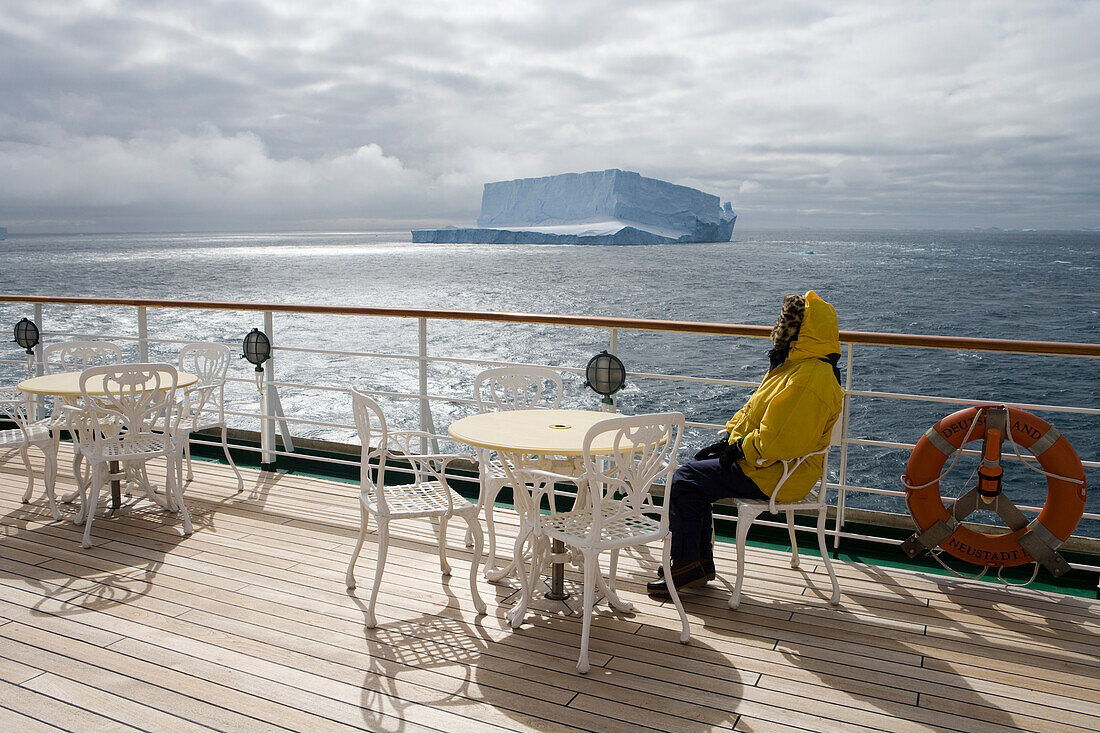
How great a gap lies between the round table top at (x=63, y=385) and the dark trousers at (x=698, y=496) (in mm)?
2098

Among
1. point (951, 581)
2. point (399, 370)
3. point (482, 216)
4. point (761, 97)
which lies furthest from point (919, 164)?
point (951, 581)

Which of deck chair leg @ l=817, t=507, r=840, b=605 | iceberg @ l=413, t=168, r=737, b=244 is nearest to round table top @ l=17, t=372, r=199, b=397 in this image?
deck chair leg @ l=817, t=507, r=840, b=605

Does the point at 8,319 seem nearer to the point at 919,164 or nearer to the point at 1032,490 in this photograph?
the point at 1032,490

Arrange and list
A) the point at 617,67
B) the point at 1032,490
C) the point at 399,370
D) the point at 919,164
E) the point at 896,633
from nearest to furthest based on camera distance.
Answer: the point at 896,633, the point at 1032,490, the point at 399,370, the point at 919,164, the point at 617,67

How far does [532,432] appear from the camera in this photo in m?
2.51

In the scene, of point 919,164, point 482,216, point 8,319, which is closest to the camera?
point 8,319

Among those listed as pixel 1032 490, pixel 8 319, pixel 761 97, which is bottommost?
pixel 1032 490

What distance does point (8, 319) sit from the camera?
20.9 m

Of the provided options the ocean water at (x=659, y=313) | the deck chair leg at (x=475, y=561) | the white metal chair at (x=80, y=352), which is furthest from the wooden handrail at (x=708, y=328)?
the ocean water at (x=659, y=313)

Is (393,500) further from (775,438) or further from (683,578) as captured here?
(775,438)

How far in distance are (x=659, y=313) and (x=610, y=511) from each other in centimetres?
2744

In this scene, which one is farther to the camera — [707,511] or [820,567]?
[820,567]

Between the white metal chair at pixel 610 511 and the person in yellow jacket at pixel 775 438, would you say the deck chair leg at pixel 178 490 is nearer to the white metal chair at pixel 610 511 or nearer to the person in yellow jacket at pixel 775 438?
the white metal chair at pixel 610 511

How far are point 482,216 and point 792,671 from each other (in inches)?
2434
